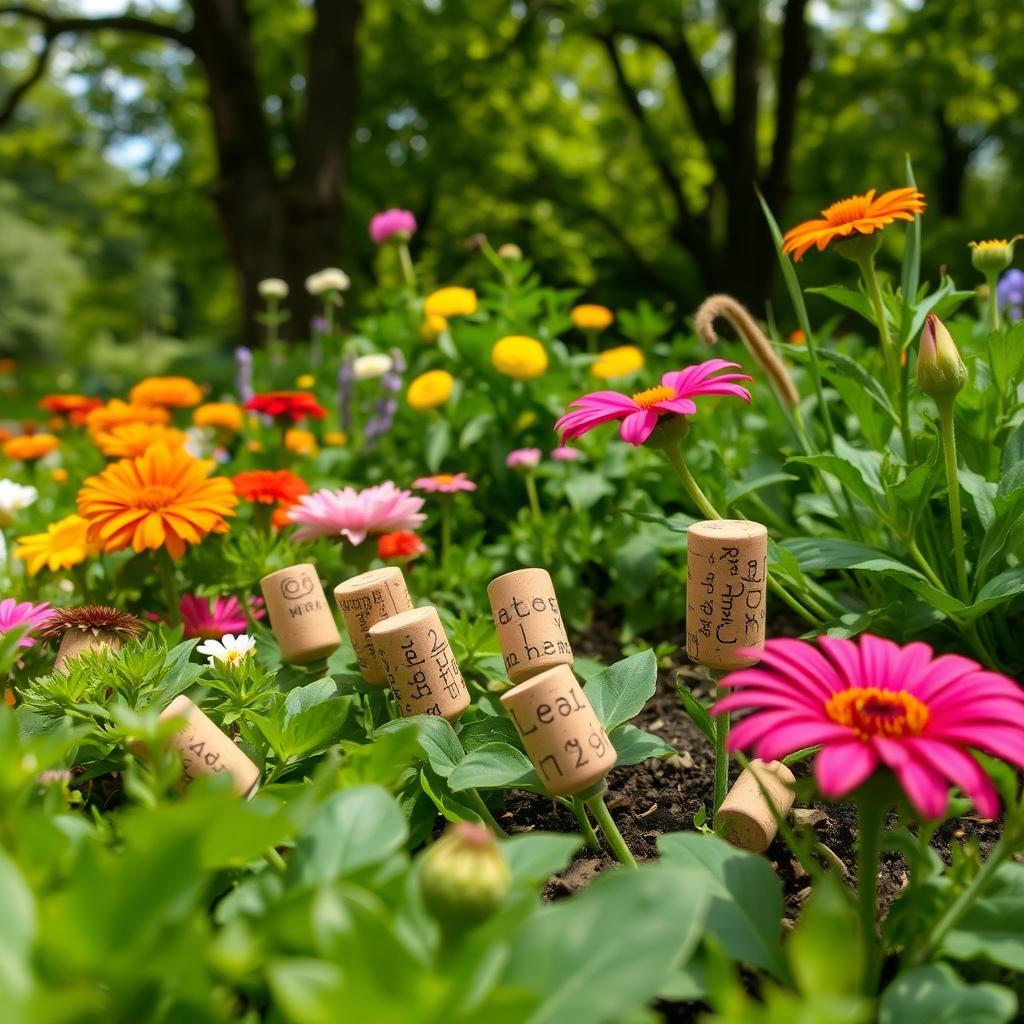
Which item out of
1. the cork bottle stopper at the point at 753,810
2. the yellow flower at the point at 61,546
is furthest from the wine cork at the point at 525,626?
the yellow flower at the point at 61,546

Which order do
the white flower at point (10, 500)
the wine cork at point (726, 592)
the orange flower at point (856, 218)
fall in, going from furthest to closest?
the white flower at point (10, 500) → the orange flower at point (856, 218) → the wine cork at point (726, 592)

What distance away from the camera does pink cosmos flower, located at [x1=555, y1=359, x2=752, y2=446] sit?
987mm

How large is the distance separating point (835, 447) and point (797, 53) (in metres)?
7.57

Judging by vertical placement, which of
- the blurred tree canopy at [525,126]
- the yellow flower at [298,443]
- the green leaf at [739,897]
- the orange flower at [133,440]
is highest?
the blurred tree canopy at [525,126]

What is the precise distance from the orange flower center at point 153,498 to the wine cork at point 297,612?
10.6 inches

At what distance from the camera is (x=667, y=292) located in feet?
36.5

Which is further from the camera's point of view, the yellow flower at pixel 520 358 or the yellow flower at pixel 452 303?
the yellow flower at pixel 452 303

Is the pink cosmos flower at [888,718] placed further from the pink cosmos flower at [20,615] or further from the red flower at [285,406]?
the red flower at [285,406]

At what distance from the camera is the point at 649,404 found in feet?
3.36

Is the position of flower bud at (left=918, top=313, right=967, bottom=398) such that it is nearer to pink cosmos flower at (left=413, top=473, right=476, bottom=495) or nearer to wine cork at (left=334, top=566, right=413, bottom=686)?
wine cork at (left=334, top=566, right=413, bottom=686)

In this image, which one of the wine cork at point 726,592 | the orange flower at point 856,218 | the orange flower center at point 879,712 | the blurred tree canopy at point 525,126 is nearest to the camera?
the orange flower center at point 879,712

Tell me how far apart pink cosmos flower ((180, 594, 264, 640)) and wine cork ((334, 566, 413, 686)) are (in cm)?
36

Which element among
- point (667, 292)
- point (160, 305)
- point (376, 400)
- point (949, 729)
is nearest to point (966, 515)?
point (949, 729)

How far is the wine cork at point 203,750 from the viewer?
0.82 meters
